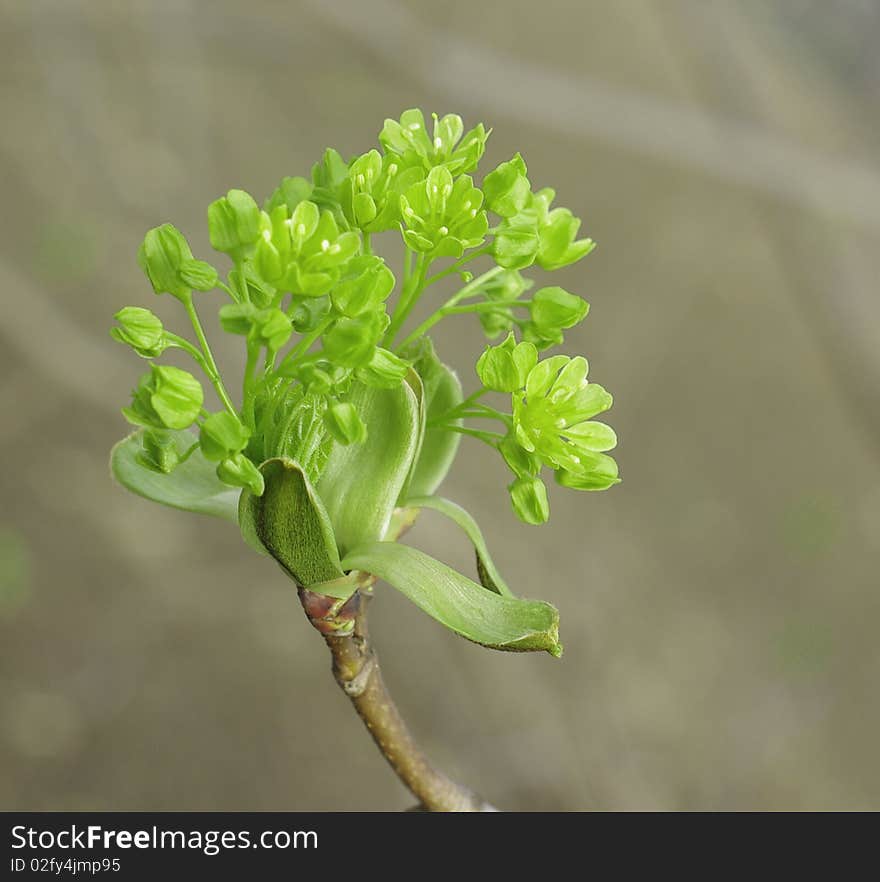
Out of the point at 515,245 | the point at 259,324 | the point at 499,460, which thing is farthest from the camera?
the point at 499,460

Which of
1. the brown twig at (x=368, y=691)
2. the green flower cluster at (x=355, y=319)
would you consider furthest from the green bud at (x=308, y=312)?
the brown twig at (x=368, y=691)

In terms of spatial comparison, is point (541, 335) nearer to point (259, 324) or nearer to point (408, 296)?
point (408, 296)

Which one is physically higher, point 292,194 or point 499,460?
point 292,194

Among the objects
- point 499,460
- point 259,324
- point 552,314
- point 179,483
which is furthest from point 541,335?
point 499,460

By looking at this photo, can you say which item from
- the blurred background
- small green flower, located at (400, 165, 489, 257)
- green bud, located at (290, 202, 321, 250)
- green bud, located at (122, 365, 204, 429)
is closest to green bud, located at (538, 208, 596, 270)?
small green flower, located at (400, 165, 489, 257)

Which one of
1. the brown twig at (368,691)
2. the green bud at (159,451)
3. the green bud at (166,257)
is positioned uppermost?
the green bud at (166,257)

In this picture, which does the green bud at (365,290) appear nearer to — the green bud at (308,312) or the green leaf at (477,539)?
the green bud at (308,312)
